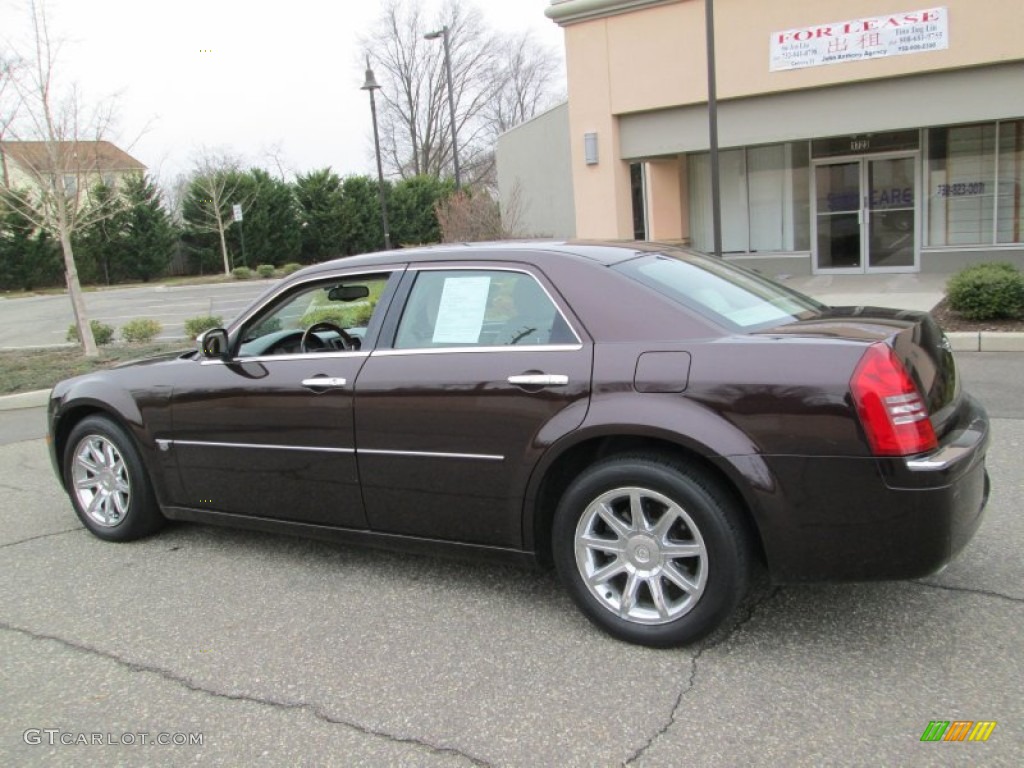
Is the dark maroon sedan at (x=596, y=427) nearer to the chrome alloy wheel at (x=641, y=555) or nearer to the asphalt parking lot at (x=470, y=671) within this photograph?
the chrome alloy wheel at (x=641, y=555)

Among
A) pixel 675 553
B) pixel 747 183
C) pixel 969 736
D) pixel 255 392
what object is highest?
pixel 747 183

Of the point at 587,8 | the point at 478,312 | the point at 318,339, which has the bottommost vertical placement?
the point at 318,339

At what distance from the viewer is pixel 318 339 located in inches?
180

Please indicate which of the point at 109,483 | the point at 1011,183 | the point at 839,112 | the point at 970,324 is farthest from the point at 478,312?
the point at 1011,183

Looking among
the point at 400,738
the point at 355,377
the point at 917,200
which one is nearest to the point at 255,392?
the point at 355,377

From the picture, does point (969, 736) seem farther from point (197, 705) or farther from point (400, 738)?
point (197, 705)

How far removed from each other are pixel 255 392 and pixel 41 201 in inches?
446

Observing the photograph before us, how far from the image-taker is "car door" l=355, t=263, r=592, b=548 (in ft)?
11.0

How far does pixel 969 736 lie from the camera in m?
2.55

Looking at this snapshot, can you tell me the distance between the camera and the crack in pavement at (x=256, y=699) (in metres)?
2.68

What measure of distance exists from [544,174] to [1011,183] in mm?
12621

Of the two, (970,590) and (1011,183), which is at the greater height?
(1011,183)

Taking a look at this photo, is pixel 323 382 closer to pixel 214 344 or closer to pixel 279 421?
pixel 279 421

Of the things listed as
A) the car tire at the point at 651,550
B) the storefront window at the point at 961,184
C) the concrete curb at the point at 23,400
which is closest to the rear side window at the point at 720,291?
the car tire at the point at 651,550
